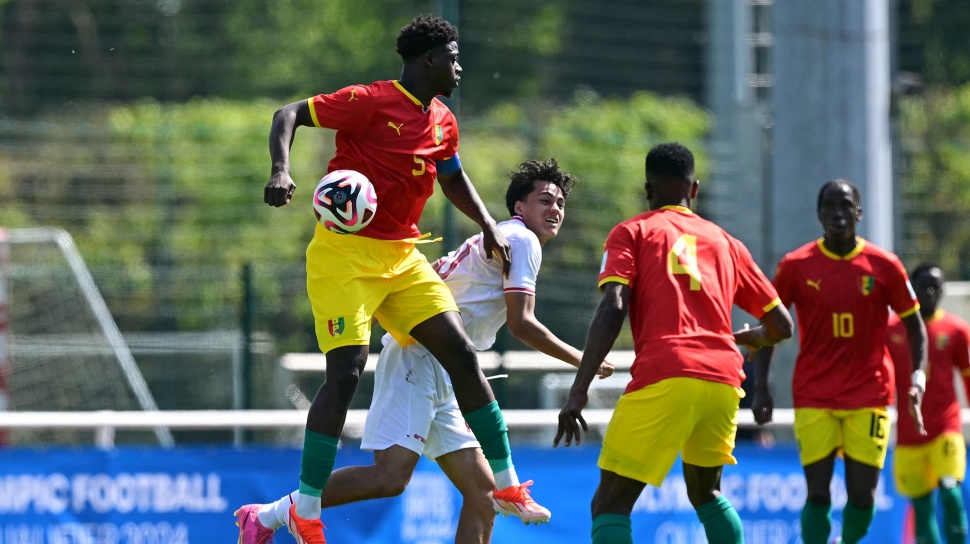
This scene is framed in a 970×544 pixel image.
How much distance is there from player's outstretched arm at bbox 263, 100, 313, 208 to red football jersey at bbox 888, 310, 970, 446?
18.2 ft

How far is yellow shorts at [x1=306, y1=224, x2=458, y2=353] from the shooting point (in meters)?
6.19

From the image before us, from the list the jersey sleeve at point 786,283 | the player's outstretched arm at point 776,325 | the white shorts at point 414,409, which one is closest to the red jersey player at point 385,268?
the white shorts at point 414,409

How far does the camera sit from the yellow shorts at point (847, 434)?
808 cm

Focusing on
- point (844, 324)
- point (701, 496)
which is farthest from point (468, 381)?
point (844, 324)

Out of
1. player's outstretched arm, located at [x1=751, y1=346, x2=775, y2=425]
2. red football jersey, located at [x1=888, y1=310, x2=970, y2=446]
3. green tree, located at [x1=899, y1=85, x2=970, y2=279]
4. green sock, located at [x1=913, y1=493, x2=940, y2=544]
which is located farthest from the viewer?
green tree, located at [x1=899, y1=85, x2=970, y2=279]

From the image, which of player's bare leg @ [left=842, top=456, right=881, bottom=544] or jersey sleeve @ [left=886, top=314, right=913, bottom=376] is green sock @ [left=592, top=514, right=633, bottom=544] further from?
jersey sleeve @ [left=886, top=314, right=913, bottom=376]

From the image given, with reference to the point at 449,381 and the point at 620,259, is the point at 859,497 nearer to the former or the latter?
the point at 449,381

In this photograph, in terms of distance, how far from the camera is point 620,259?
6.02 meters

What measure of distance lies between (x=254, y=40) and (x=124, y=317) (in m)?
4.97

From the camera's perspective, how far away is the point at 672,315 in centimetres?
599

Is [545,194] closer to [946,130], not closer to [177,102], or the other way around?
[177,102]

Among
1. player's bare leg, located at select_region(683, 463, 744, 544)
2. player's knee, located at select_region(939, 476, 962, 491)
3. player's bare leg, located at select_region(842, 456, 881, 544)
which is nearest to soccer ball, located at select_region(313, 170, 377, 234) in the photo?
player's bare leg, located at select_region(683, 463, 744, 544)

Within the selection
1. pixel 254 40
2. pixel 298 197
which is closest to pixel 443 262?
pixel 298 197

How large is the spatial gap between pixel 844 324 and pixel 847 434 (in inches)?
24.9
